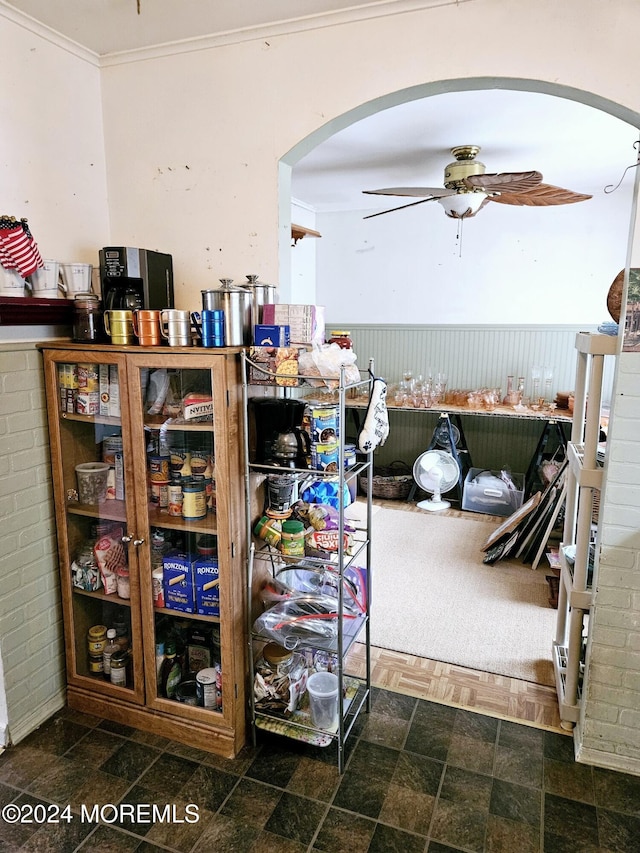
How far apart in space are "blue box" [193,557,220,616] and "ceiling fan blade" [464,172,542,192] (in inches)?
89.0

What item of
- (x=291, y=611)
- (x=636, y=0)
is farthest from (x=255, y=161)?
(x=291, y=611)

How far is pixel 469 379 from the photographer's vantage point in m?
5.05

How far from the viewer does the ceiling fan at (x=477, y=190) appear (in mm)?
2863

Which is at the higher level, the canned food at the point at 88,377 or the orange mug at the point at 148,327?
the orange mug at the point at 148,327

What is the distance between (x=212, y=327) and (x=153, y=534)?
804 mm

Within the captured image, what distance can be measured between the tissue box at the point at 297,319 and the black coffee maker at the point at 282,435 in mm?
221

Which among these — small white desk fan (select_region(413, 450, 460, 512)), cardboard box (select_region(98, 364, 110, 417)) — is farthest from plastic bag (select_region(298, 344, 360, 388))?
small white desk fan (select_region(413, 450, 460, 512))

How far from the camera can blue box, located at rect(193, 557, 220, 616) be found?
6.51 feet

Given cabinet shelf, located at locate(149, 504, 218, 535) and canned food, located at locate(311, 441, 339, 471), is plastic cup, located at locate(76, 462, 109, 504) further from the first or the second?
canned food, located at locate(311, 441, 339, 471)

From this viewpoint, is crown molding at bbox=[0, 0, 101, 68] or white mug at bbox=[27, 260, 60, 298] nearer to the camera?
crown molding at bbox=[0, 0, 101, 68]

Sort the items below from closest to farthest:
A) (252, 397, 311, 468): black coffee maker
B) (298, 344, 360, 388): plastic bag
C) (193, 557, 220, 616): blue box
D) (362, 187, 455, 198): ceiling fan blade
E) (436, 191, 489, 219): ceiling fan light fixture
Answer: (298, 344, 360, 388): plastic bag, (252, 397, 311, 468): black coffee maker, (193, 557, 220, 616): blue box, (362, 187, 455, 198): ceiling fan blade, (436, 191, 489, 219): ceiling fan light fixture

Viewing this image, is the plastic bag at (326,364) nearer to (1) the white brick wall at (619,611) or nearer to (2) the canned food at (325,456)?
(2) the canned food at (325,456)

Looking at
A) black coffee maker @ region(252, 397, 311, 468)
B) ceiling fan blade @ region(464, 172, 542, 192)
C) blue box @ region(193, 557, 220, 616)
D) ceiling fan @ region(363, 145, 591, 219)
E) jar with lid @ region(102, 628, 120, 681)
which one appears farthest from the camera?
ceiling fan @ region(363, 145, 591, 219)

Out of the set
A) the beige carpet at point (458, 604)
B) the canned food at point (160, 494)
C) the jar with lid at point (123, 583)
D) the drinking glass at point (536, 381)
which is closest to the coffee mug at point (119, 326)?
the canned food at point (160, 494)
